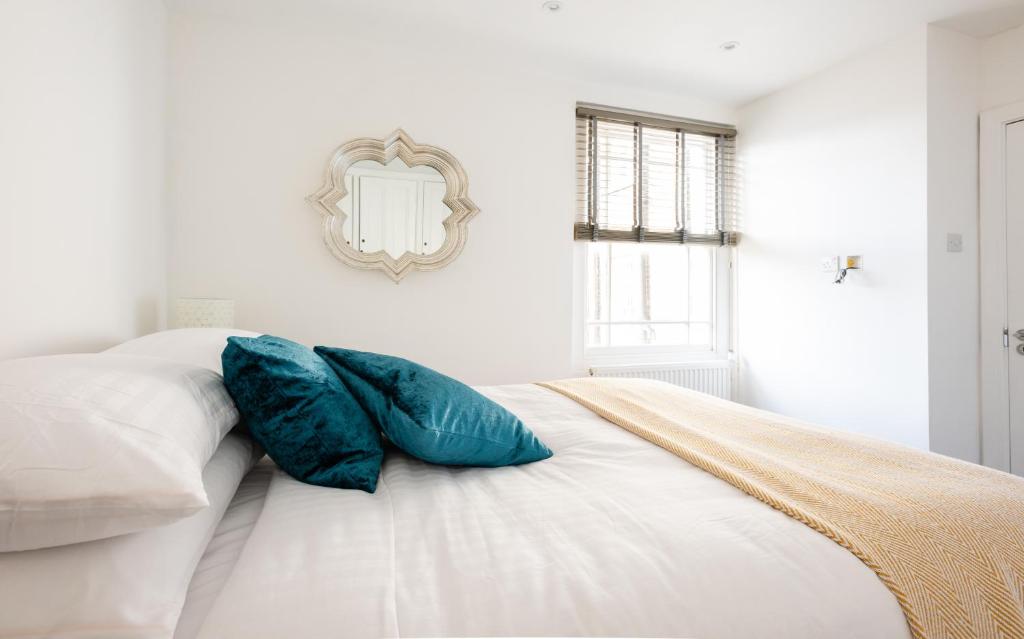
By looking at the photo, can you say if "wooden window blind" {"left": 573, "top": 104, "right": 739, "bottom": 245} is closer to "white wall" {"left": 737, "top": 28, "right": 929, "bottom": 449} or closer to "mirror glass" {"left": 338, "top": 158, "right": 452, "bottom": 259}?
"white wall" {"left": 737, "top": 28, "right": 929, "bottom": 449}

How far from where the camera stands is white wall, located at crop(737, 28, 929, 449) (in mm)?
2881

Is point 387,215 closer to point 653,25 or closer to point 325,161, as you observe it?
point 325,161

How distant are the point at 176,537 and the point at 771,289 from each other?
3.89 metres

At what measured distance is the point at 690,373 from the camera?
3863mm

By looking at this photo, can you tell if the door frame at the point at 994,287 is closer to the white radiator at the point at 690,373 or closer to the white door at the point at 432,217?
the white radiator at the point at 690,373

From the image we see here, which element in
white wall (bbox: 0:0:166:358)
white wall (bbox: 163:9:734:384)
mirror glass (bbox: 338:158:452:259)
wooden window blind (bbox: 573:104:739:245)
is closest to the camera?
white wall (bbox: 0:0:166:358)

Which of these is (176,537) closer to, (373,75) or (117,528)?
(117,528)

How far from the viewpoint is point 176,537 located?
→ 0.73 m

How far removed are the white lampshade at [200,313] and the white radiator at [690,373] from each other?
7.57 feet

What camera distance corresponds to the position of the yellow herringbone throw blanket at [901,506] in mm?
815

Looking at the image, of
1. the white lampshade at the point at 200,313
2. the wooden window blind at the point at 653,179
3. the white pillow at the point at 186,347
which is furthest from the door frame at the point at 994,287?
the white lampshade at the point at 200,313

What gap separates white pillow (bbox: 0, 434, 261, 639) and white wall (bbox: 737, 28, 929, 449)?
11.3 feet

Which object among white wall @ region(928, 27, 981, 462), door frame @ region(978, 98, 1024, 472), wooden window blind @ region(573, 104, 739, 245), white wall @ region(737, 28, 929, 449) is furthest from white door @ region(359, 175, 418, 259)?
door frame @ region(978, 98, 1024, 472)

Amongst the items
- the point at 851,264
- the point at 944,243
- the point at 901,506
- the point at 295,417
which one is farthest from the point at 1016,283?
the point at 295,417
